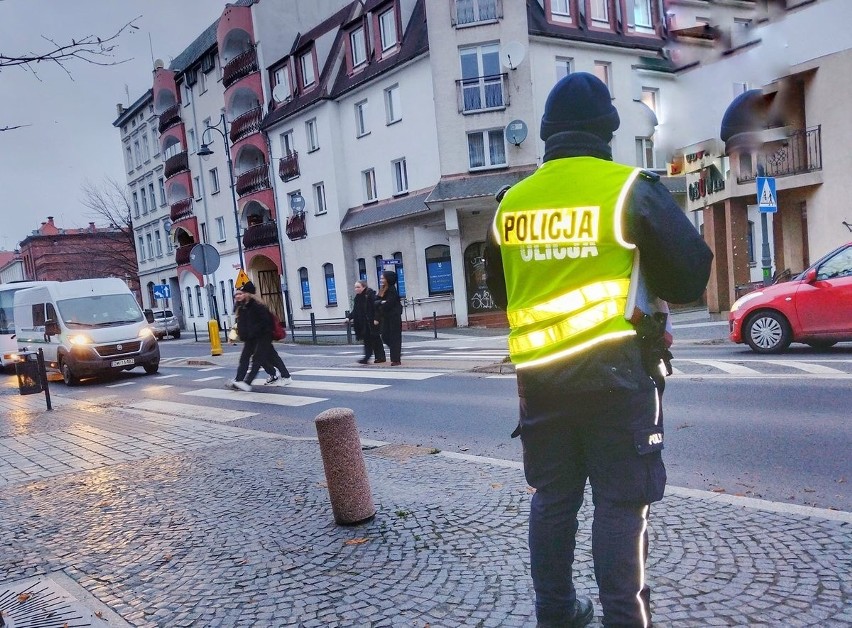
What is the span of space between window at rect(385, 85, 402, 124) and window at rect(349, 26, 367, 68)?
2380 mm

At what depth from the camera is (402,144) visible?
27.3 metres

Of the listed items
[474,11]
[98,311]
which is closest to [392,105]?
[474,11]

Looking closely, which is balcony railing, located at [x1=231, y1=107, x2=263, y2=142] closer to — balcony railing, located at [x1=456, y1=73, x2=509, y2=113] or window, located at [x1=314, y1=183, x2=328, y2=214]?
window, located at [x1=314, y1=183, x2=328, y2=214]

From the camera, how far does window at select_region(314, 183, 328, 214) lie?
31719 millimetres

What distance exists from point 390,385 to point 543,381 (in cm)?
922

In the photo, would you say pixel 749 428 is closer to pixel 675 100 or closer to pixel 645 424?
pixel 645 424

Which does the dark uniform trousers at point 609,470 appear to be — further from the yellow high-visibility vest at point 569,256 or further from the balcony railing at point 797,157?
the balcony railing at point 797,157

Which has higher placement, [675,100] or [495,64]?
[495,64]

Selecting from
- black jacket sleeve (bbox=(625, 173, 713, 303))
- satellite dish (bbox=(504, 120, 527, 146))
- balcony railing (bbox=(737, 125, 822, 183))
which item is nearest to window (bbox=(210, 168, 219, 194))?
satellite dish (bbox=(504, 120, 527, 146))

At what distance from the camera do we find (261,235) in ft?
119

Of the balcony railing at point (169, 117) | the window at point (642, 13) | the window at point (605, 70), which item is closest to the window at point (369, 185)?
the window at point (605, 70)

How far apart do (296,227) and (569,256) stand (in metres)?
31.7

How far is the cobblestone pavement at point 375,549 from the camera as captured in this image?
10.0 ft

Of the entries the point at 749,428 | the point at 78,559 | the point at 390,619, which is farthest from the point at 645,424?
the point at 749,428
